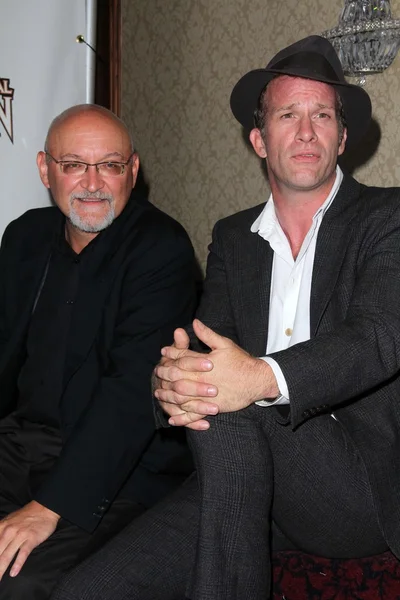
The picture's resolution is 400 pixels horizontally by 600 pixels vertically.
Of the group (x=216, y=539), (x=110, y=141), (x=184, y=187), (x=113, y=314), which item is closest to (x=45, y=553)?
(x=216, y=539)

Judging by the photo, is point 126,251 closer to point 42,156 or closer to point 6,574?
point 42,156

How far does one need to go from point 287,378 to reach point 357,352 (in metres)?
0.17

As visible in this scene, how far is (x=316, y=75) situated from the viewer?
2.18 m

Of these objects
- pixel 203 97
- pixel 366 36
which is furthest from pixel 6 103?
pixel 366 36

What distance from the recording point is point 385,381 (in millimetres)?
1954

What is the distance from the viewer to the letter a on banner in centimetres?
301

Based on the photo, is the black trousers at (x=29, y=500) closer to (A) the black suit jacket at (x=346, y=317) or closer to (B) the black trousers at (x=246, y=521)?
(B) the black trousers at (x=246, y=521)

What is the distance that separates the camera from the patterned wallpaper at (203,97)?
3.03 metres

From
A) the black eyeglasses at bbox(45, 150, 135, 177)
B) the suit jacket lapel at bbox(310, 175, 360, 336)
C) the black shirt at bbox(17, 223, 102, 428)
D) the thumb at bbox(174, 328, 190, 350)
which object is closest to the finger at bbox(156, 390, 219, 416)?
the thumb at bbox(174, 328, 190, 350)

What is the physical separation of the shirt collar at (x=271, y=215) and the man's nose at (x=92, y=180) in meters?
0.47

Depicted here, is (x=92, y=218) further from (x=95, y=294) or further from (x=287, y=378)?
(x=287, y=378)

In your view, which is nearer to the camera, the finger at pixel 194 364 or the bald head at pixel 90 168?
the finger at pixel 194 364

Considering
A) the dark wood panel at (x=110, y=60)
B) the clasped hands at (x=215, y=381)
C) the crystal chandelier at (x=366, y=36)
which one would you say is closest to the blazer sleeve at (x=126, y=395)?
the clasped hands at (x=215, y=381)

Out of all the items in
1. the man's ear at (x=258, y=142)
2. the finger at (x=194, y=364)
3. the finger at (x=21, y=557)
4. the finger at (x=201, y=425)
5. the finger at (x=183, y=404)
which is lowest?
the finger at (x=21, y=557)
